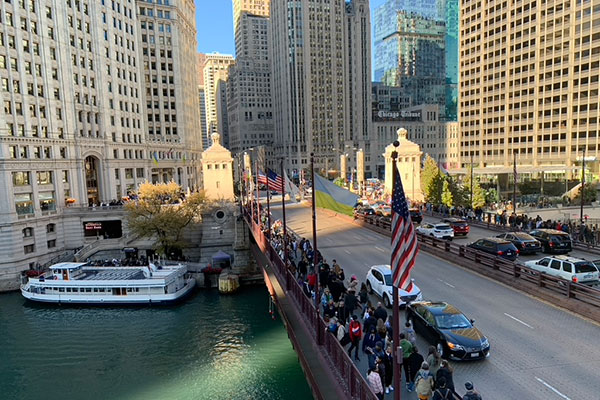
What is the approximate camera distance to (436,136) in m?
176

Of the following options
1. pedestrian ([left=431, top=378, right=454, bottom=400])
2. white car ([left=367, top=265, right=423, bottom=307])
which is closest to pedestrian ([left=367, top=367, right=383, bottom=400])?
pedestrian ([left=431, top=378, right=454, bottom=400])

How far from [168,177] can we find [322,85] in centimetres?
9982

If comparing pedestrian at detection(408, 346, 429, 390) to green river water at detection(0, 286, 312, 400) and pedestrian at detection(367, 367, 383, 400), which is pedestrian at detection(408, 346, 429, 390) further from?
green river water at detection(0, 286, 312, 400)

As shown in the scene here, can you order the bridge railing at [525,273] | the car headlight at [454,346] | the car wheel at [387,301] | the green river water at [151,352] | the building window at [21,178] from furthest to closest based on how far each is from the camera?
the building window at [21,178]
the green river water at [151,352]
the car wheel at [387,301]
the bridge railing at [525,273]
the car headlight at [454,346]

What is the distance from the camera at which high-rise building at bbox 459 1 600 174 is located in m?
88.5

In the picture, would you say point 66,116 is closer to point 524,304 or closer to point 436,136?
point 524,304

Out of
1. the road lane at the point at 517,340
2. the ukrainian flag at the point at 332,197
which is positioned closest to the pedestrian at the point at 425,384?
the road lane at the point at 517,340

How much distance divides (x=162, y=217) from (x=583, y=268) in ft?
139

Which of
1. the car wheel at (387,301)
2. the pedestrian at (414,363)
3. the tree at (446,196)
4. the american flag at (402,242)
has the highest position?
the american flag at (402,242)

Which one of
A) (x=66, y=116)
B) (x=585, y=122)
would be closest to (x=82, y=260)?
(x=66, y=116)

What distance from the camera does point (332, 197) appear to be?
20344 millimetres

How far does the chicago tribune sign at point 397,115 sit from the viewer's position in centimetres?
17595

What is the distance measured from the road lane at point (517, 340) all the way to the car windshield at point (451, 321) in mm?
1197

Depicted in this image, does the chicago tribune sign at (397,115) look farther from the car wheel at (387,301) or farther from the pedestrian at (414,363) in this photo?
the pedestrian at (414,363)
